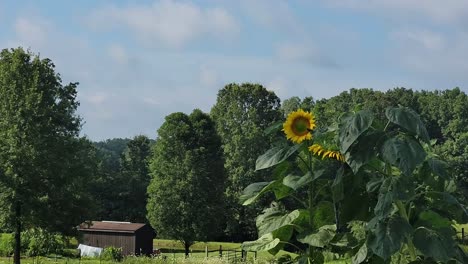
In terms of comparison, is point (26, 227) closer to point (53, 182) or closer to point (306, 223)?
point (53, 182)

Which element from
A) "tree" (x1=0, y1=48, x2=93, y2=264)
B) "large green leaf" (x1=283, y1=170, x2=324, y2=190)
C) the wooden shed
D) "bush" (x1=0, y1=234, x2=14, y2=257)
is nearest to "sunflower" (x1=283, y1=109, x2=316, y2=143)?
"large green leaf" (x1=283, y1=170, x2=324, y2=190)

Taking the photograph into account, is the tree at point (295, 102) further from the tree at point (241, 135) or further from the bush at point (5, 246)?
the bush at point (5, 246)

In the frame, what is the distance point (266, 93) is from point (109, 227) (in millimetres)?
16744

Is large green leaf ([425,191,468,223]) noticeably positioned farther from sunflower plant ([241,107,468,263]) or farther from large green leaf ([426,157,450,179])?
large green leaf ([426,157,450,179])

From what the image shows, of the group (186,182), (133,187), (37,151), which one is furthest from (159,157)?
(133,187)

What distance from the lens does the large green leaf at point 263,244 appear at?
325cm

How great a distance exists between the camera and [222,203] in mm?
38000

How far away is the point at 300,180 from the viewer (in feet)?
9.97

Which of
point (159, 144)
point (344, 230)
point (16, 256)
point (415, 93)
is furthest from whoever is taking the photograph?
point (415, 93)

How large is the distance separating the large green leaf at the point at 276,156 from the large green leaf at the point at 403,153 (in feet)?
1.63

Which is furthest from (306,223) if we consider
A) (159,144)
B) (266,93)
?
(266,93)

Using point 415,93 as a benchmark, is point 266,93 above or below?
below

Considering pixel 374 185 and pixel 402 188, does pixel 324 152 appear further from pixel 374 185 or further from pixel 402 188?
pixel 402 188

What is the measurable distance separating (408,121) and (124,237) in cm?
3674
